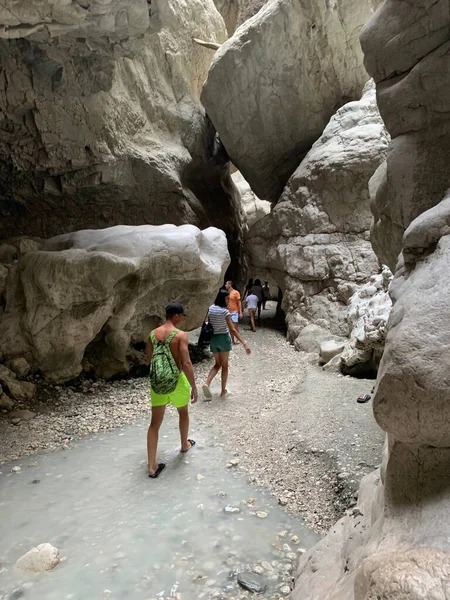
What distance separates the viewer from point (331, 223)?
9.91 metres

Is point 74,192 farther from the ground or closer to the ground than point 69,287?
farther from the ground

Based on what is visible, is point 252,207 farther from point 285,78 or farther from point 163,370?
point 163,370

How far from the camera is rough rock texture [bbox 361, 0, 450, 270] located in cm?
275

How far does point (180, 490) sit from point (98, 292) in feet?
10.2

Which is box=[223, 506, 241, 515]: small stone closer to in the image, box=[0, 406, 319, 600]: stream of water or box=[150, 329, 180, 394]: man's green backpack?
box=[0, 406, 319, 600]: stream of water

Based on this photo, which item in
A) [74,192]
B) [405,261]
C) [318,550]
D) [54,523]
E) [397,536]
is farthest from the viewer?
[74,192]

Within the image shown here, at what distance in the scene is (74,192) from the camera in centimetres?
1030

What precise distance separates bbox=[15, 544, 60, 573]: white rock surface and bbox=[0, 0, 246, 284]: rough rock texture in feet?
18.3

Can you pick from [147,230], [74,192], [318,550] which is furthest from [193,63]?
[318,550]

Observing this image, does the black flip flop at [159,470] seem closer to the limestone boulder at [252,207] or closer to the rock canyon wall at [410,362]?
the rock canyon wall at [410,362]

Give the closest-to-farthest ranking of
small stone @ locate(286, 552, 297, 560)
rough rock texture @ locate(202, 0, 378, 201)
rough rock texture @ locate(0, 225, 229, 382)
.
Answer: small stone @ locate(286, 552, 297, 560)
rough rock texture @ locate(0, 225, 229, 382)
rough rock texture @ locate(202, 0, 378, 201)

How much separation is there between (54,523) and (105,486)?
62 centimetres

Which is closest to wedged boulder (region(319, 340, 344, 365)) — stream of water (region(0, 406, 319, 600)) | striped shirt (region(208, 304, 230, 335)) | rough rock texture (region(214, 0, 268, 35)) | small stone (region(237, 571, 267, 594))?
striped shirt (region(208, 304, 230, 335))

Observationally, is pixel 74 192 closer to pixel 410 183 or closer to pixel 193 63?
pixel 193 63
